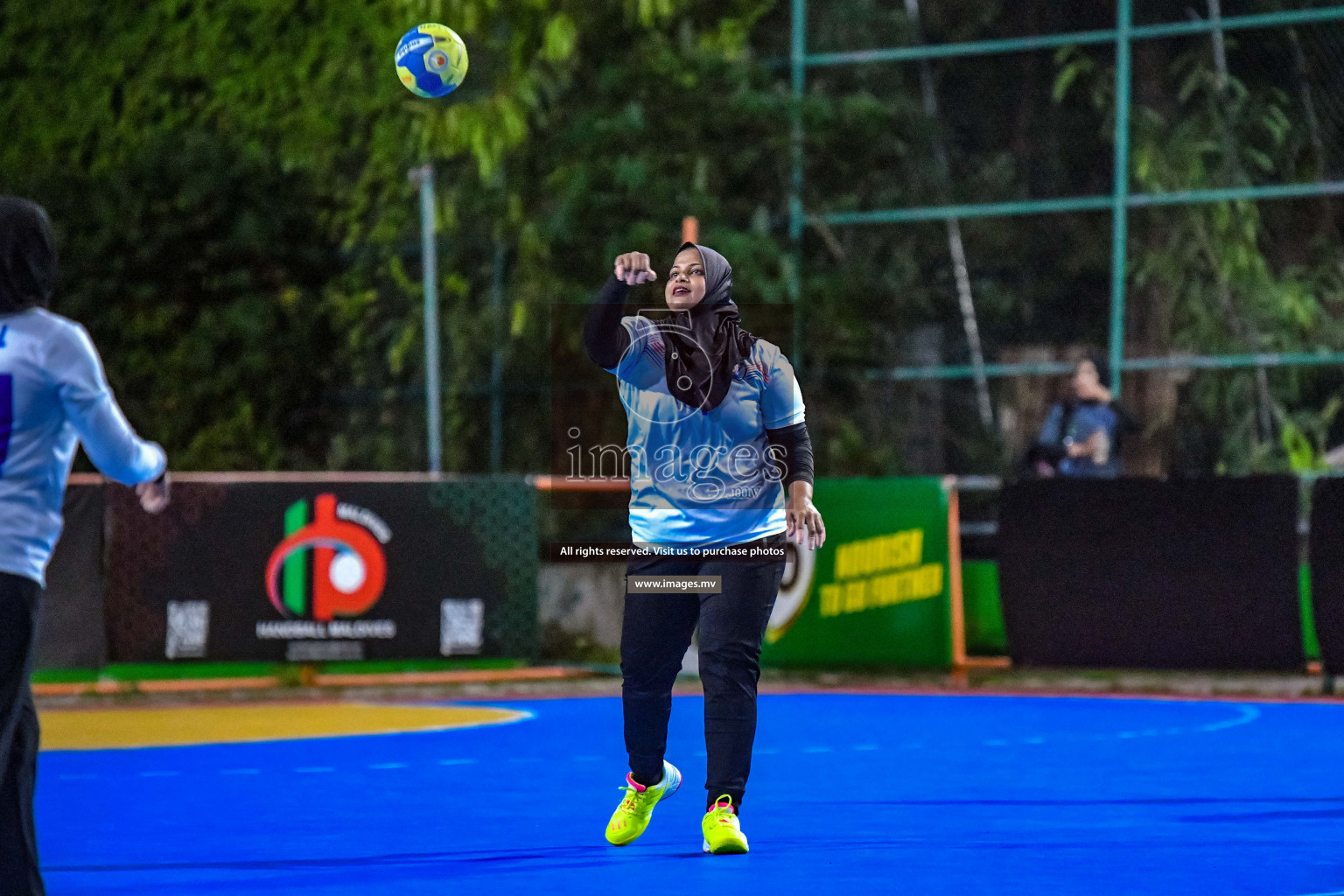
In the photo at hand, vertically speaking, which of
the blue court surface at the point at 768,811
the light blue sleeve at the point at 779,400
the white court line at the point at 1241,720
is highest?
the light blue sleeve at the point at 779,400

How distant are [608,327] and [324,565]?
8.35 m

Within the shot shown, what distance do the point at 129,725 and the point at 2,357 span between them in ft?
26.4

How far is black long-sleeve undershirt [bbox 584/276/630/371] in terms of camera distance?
6.89 meters

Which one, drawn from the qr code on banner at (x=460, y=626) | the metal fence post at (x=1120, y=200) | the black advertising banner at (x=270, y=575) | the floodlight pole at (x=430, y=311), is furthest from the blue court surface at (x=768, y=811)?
the floodlight pole at (x=430, y=311)

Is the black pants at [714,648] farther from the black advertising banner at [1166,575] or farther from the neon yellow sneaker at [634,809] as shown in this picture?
the black advertising banner at [1166,575]

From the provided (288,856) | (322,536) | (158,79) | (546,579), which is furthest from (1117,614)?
(158,79)

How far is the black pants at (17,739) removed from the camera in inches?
200

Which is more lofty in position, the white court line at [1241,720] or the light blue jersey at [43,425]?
the light blue jersey at [43,425]

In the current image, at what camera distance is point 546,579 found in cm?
1596

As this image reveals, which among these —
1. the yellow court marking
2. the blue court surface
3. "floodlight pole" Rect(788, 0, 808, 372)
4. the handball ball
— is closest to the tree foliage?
"floodlight pole" Rect(788, 0, 808, 372)

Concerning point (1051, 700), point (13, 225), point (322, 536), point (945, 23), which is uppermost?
point (945, 23)

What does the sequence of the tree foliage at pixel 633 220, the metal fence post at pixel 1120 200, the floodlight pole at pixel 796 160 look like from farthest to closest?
the floodlight pole at pixel 796 160
the tree foliage at pixel 633 220
the metal fence post at pixel 1120 200

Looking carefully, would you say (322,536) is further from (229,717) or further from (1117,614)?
(1117,614)

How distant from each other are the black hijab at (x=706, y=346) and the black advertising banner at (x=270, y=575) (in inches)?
324
